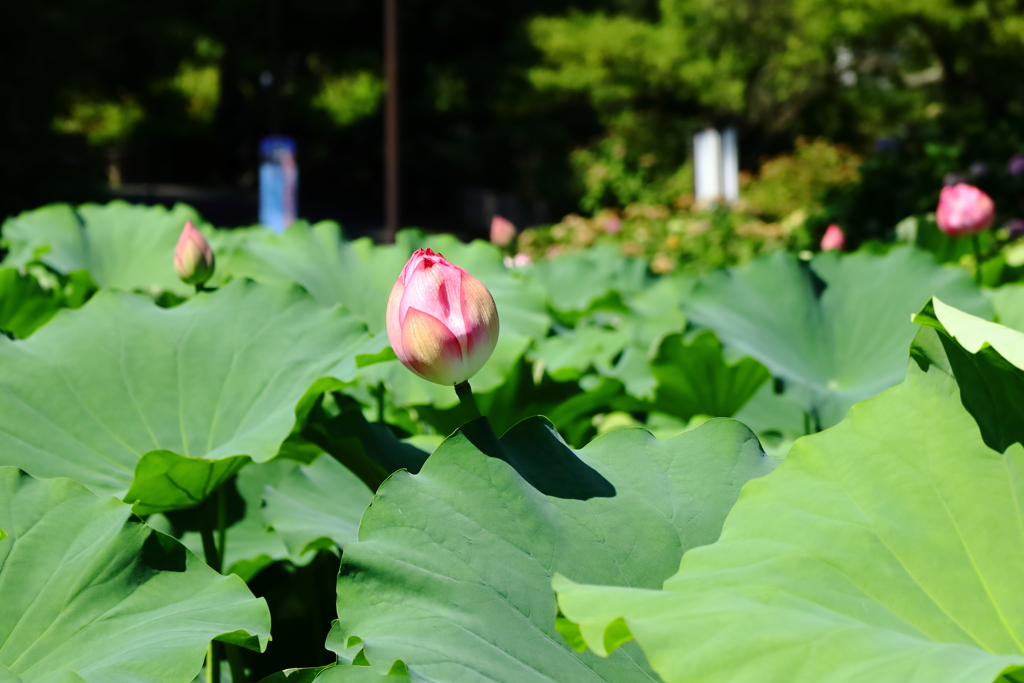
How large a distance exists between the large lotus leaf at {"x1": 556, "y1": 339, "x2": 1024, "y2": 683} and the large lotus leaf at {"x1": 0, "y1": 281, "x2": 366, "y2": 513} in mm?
489

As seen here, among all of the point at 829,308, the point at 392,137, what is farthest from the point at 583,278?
the point at 392,137

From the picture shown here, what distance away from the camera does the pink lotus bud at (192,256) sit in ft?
4.55

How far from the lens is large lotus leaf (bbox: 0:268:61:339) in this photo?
1.43 m

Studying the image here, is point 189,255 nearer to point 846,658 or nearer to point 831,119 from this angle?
point 846,658

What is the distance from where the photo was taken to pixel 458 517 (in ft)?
2.26

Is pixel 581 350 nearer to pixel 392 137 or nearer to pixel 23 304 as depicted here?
pixel 23 304

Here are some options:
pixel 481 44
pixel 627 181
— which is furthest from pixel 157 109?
pixel 627 181

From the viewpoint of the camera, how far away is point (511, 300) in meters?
1.62

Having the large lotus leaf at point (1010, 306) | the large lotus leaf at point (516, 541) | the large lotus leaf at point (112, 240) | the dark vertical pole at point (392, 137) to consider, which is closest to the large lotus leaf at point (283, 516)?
the large lotus leaf at point (516, 541)

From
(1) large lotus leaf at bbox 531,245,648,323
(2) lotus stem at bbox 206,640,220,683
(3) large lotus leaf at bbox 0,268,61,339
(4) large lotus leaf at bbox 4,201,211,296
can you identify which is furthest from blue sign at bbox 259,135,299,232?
(2) lotus stem at bbox 206,640,220,683

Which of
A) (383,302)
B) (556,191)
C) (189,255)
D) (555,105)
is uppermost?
(189,255)

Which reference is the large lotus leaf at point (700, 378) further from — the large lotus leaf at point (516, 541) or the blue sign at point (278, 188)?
A: the blue sign at point (278, 188)

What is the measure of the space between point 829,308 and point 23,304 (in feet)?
4.64

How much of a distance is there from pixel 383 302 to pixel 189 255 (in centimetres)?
36
